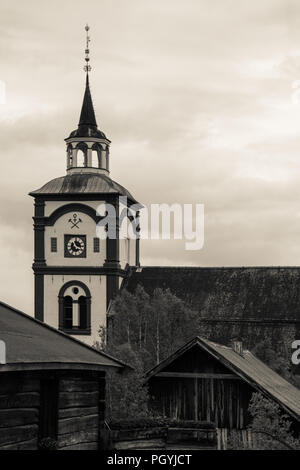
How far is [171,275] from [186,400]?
3179cm

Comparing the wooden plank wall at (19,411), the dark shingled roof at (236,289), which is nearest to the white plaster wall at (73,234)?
the dark shingled roof at (236,289)

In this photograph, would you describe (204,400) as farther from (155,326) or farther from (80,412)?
(155,326)

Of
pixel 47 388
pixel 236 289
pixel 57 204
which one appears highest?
pixel 57 204

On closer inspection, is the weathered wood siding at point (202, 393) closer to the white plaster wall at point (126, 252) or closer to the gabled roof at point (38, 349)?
the gabled roof at point (38, 349)

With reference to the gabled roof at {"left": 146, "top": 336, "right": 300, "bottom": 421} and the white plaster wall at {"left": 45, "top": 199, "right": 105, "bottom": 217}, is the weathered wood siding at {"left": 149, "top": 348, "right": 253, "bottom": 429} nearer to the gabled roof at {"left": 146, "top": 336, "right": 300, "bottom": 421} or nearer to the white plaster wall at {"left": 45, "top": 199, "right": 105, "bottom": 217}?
the gabled roof at {"left": 146, "top": 336, "right": 300, "bottom": 421}

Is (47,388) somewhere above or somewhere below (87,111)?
below

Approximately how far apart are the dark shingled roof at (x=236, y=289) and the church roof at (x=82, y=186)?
248 inches

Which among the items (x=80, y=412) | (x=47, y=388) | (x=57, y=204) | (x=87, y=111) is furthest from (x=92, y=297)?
(x=47, y=388)

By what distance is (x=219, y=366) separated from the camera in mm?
29078

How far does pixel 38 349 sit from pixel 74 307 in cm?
4336

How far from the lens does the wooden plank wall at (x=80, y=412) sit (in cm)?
1930

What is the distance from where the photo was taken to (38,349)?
1805 centimetres

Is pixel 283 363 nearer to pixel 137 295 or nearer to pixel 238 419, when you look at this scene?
pixel 137 295
